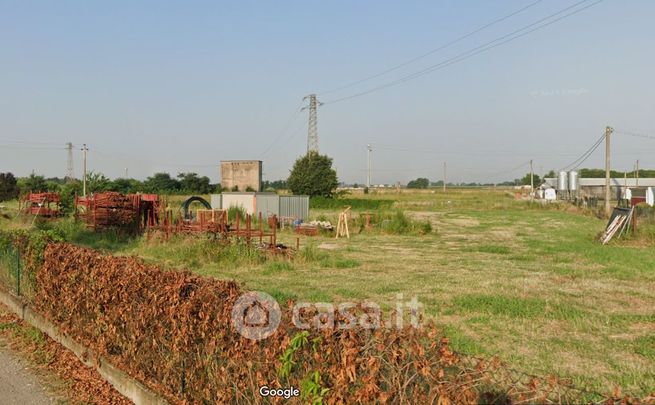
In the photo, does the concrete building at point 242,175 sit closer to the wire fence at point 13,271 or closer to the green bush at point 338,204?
the green bush at point 338,204

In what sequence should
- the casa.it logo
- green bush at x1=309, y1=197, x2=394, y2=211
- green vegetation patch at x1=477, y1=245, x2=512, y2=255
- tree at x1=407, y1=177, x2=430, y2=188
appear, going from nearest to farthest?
1. the casa.it logo
2. green vegetation patch at x1=477, y1=245, x2=512, y2=255
3. green bush at x1=309, y1=197, x2=394, y2=211
4. tree at x1=407, y1=177, x2=430, y2=188

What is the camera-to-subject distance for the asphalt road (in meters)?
5.40

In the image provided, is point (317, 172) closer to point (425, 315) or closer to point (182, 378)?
point (425, 315)

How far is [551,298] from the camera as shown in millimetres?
10242

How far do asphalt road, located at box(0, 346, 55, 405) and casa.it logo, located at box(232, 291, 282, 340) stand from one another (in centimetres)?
267

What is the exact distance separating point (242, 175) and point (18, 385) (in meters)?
65.3

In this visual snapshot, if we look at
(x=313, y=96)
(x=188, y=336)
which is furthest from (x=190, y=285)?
(x=313, y=96)

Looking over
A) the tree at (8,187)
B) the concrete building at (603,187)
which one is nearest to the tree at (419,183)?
the concrete building at (603,187)

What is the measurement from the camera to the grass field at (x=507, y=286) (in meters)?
6.73

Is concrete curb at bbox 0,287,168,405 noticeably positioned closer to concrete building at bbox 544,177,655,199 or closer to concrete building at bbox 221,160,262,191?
concrete building at bbox 544,177,655,199

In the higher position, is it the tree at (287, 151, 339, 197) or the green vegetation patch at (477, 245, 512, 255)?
the tree at (287, 151, 339, 197)

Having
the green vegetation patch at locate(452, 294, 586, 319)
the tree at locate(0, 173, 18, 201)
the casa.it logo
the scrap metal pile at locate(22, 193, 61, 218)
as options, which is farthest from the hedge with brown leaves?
the tree at locate(0, 173, 18, 201)

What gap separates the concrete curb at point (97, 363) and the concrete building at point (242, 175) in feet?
200

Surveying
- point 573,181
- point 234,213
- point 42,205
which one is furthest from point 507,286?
point 573,181
